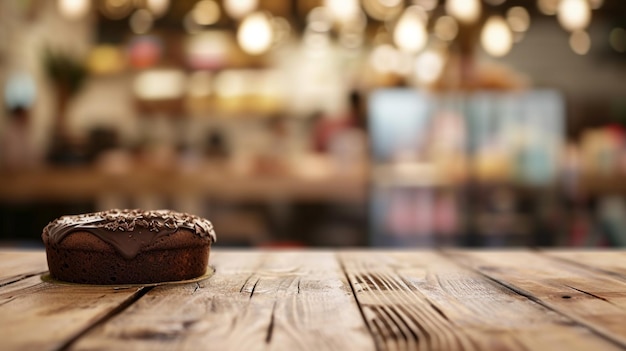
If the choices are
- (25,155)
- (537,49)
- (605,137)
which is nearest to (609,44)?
(537,49)

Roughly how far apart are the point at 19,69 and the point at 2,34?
1.25ft

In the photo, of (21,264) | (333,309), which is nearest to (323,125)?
(21,264)

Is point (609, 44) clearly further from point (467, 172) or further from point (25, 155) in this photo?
point (25, 155)

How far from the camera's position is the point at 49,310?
2.87 ft

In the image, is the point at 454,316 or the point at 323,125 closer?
the point at 454,316

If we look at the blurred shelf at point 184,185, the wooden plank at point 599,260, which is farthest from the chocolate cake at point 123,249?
the blurred shelf at point 184,185

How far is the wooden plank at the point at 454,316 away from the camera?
2.34 feet

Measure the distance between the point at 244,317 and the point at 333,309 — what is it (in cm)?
12

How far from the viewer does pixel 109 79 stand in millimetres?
5848

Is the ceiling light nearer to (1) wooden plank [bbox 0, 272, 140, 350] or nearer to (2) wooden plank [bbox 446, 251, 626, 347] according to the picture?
(2) wooden plank [bbox 446, 251, 626, 347]

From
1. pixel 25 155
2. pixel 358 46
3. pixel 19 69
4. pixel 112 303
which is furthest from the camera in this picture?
pixel 358 46

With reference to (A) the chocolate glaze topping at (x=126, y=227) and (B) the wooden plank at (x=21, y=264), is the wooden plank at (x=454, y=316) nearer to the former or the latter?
(A) the chocolate glaze topping at (x=126, y=227)

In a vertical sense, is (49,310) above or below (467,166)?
below

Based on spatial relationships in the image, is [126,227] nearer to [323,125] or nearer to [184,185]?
[184,185]
